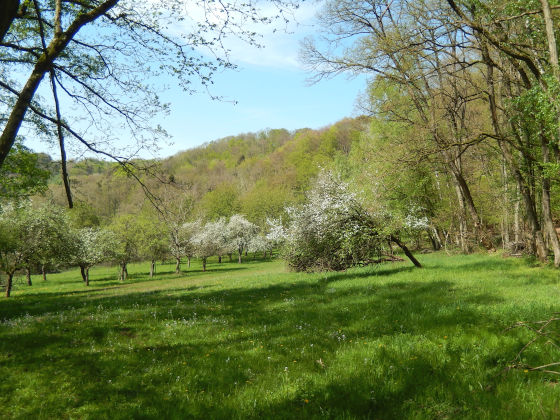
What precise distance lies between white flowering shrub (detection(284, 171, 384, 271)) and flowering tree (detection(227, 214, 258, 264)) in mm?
45182

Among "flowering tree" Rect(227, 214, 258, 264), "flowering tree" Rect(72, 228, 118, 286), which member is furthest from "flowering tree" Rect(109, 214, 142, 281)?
"flowering tree" Rect(227, 214, 258, 264)

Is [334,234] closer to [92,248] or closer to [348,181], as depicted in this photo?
[348,181]

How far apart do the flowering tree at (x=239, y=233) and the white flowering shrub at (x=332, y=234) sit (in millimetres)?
45182

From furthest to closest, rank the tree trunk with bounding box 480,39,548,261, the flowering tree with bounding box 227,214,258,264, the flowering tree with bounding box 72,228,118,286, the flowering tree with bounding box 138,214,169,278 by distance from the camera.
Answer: the flowering tree with bounding box 227,214,258,264
the flowering tree with bounding box 138,214,169,278
the flowering tree with bounding box 72,228,118,286
the tree trunk with bounding box 480,39,548,261

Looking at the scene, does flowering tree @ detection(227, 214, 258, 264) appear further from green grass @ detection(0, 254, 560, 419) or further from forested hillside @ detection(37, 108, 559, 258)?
green grass @ detection(0, 254, 560, 419)

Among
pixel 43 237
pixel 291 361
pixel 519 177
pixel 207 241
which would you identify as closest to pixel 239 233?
pixel 207 241

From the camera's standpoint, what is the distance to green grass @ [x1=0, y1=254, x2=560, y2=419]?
4.22 meters

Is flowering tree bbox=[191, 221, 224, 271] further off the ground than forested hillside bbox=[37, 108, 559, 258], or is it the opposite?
forested hillside bbox=[37, 108, 559, 258]

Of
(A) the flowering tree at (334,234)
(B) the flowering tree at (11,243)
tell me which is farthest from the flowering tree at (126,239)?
(A) the flowering tree at (334,234)

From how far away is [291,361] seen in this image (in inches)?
224

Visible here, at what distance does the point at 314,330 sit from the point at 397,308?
2840mm

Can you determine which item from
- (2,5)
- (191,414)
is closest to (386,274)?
(191,414)

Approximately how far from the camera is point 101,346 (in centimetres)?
686

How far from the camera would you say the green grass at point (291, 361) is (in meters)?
4.22
